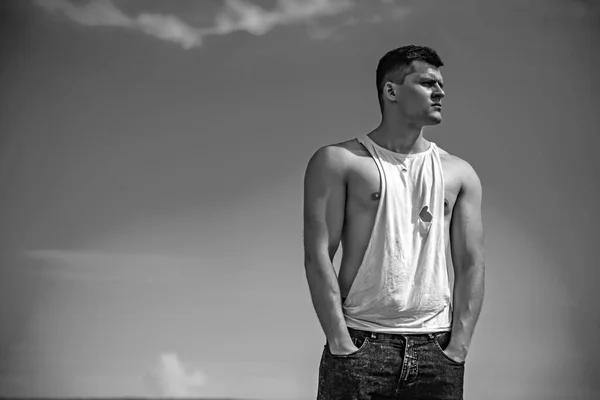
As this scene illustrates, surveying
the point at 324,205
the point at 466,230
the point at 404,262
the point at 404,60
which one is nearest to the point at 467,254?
the point at 466,230

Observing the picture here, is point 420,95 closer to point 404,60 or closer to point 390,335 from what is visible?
point 404,60

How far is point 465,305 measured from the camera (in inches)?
93.0

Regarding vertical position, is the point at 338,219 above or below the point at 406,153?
below

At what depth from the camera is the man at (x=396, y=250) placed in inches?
87.0

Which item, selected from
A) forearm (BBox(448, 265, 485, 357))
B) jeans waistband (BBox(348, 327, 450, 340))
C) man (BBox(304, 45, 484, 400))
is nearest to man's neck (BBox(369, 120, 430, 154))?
man (BBox(304, 45, 484, 400))

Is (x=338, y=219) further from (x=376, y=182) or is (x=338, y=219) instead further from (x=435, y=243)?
(x=435, y=243)

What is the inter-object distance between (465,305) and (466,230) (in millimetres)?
234

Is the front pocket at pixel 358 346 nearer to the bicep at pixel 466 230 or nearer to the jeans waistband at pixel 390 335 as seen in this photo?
the jeans waistband at pixel 390 335

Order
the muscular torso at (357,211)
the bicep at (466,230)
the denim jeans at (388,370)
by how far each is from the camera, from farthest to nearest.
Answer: the bicep at (466,230) < the muscular torso at (357,211) < the denim jeans at (388,370)

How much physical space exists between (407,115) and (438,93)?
0.12m

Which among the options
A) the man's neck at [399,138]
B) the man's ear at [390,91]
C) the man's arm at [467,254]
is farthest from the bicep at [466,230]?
the man's ear at [390,91]

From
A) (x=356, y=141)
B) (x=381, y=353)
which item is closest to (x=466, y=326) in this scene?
(x=381, y=353)

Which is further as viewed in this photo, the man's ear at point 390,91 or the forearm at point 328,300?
the man's ear at point 390,91

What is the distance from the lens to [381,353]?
86.6 inches
